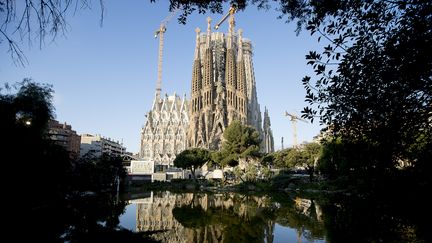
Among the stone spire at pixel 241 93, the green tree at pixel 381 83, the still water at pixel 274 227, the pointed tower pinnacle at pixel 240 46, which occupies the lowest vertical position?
A: the still water at pixel 274 227

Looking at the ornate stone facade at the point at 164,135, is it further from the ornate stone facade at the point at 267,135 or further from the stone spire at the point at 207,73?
the ornate stone facade at the point at 267,135

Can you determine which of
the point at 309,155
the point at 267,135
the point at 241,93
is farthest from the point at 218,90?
the point at 309,155

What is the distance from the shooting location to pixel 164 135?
97.1 metres

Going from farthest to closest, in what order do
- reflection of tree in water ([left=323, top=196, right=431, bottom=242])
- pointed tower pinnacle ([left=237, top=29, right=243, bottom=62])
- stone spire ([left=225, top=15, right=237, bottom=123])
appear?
pointed tower pinnacle ([left=237, top=29, right=243, bottom=62])
stone spire ([left=225, top=15, right=237, bottom=123])
reflection of tree in water ([left=323, top=196, right=431, bottom=242])

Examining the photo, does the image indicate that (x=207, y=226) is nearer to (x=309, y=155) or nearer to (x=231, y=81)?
(x=309, y=155)

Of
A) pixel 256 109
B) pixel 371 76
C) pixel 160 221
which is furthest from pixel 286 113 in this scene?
pixel 371 76

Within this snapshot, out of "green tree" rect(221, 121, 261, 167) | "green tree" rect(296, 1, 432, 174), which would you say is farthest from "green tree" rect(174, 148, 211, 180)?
"green tree" rect(296, 1, 432, 174)

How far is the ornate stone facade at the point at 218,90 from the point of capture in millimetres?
84188

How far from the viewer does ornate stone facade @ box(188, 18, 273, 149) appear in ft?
276

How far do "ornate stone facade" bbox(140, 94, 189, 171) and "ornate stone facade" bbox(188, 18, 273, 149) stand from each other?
10.4 meters

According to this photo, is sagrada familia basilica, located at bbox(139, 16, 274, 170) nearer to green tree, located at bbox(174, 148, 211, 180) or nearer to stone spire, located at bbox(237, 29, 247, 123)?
stone spire, located at bbox(237, 29, 247, 123)

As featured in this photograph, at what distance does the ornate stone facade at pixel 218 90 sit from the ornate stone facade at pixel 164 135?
34.2 ft

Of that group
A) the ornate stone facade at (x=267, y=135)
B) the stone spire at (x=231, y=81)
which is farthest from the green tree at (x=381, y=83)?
the ornate stone facade at (x=267, y=135)

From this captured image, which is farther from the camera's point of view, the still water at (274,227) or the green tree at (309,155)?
the green tree at (309,155)
